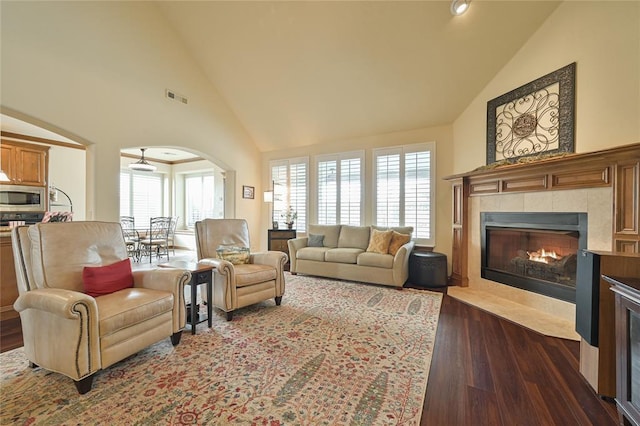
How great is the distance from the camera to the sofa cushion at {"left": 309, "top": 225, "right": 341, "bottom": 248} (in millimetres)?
5375

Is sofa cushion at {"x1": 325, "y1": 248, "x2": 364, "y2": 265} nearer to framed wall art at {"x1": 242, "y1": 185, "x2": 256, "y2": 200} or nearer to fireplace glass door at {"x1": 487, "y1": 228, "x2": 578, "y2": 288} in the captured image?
fireplace glass door at {"x1": 487, "y1": 228, "x2": 578, "y2": 288}

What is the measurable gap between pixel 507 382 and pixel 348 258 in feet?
9.31

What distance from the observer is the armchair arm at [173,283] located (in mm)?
2441

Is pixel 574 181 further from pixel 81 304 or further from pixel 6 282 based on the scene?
pixel 6 282

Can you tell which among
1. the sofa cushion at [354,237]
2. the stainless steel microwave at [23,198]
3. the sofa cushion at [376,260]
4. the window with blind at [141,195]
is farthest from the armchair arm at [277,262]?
the window with blind at [141,195]

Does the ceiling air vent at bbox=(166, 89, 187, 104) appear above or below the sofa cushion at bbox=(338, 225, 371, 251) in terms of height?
above

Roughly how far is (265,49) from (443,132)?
3.38 m

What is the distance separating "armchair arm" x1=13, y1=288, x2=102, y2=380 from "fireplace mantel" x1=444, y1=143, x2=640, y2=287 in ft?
14.4

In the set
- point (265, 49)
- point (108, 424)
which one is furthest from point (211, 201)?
point (108, 424)

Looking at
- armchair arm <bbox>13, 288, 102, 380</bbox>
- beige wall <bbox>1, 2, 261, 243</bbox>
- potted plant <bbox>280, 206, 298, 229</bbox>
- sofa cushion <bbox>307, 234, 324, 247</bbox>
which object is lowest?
armchair arm <bbox>13, 288, 102, 380</bbox>

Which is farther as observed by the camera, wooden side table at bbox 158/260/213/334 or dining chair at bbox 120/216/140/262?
dining chair at bbox 120/216/140/262

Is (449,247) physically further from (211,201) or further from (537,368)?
(211,201)

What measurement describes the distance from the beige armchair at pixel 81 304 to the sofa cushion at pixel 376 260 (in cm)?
277

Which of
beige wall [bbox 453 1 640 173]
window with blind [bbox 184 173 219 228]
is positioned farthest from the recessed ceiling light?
window with blind [bbox 184 173 219 228]
